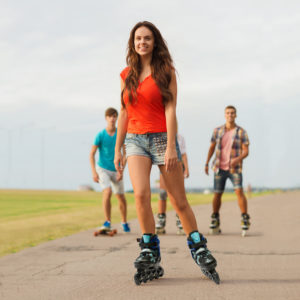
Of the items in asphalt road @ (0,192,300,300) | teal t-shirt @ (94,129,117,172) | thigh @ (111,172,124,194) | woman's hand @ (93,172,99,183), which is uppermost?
teal t-shirt @ (94,129,117,172)

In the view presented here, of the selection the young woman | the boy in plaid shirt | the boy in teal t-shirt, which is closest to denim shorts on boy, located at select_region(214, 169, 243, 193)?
the boy in plaid shirt

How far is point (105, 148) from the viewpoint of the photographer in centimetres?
889

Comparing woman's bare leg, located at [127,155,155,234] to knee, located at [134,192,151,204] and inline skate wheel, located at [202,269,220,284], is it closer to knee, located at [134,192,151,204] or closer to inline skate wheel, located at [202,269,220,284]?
knee, located at [134,192,151,204]

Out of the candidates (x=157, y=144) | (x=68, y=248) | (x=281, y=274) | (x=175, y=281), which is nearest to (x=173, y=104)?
(x=157, y=144)

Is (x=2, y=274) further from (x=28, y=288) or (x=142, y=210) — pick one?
(x=142, y=210)

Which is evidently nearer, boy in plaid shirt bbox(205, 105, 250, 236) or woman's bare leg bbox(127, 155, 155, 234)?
woman's bare leg bbox(127, 155, 155, 234)

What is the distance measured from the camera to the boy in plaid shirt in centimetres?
862

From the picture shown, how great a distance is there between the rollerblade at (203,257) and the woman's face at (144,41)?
68.0 inches

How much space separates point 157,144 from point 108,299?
143cm

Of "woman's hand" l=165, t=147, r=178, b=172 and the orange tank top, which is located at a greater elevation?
the orange tank top

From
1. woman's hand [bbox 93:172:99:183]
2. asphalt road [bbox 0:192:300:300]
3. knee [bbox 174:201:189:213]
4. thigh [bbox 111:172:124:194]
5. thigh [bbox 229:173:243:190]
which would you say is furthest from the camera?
thigh [bbox 111:172:124:194]

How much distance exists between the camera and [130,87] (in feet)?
15.3

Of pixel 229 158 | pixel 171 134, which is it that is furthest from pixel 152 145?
pixel 229 158

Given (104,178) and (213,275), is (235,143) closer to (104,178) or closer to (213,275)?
(104,178)
